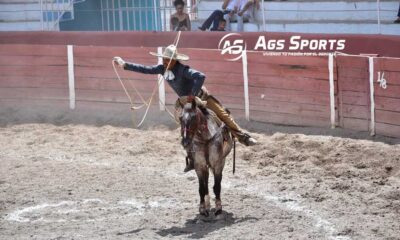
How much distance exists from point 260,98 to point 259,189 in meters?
3.91

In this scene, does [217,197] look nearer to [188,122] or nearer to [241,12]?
[188,122]

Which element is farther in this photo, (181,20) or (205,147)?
(181,20)

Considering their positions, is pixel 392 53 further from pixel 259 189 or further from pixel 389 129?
pixel 259 189

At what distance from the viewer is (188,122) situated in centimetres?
914

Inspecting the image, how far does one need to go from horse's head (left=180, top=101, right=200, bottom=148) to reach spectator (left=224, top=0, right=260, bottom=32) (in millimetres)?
7873

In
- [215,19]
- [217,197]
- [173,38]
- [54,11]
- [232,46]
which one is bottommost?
[217,197]

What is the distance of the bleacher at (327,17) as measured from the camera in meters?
15.6

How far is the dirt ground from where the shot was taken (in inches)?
360

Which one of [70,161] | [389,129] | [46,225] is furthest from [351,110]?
[46,225]

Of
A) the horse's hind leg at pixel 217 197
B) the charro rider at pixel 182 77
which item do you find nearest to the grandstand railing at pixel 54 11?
the charro rider at pixel 182 77

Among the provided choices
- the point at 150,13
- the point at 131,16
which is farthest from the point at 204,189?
the point at 131,16

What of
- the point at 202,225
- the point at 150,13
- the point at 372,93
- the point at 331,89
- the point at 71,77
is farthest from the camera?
the point at 150,13

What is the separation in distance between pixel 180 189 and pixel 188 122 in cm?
207

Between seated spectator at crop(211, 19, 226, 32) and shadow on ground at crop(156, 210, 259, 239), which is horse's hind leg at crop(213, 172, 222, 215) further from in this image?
seated spectator at crop(211, 19, 226, 32)
